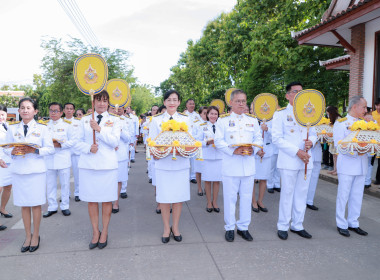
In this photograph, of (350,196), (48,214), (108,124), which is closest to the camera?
(108,124)

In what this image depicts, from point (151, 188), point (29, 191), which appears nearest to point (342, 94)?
point (151, 188)

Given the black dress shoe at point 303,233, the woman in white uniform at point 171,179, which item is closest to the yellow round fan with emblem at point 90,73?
the woman in white uniform at point 171,179

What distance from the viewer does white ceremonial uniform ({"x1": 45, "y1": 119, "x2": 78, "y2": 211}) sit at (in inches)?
214

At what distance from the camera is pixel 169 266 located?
342 centimetres

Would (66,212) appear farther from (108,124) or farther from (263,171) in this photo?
(263,171)

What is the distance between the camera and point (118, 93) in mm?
5789

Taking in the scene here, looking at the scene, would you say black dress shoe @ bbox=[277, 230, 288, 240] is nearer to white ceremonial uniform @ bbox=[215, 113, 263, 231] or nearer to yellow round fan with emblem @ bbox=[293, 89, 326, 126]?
white ceremonial uniform @ bbox=[215, 113, 263, 231]

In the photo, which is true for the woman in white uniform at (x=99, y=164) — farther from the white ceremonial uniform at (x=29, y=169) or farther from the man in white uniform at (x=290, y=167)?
the man in white uniform at (x=290, y=167)

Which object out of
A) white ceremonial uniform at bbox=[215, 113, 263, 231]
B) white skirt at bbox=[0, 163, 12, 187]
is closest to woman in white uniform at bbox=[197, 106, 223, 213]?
white ceremonial uniform at bbox=[215, 113, 263, 231]

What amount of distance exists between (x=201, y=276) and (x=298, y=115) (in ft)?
8.17

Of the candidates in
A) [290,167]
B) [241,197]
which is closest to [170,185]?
[241,197]

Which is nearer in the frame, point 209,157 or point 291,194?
point 291,194

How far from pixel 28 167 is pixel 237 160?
276cm

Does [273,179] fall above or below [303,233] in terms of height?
above
